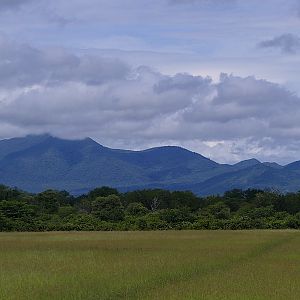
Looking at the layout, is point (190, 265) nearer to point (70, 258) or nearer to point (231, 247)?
point (70, 258)

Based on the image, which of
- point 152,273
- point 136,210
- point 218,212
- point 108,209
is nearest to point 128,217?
point 108,209

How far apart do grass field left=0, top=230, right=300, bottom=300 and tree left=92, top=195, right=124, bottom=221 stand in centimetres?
3408

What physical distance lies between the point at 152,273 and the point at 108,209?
1904 inches

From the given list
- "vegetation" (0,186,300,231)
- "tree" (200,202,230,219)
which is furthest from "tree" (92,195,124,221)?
"tree" (200,202,230,219)

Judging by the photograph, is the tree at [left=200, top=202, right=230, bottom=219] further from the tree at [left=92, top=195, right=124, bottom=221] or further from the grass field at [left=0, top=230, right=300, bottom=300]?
the grass field at [left=0, top=230, right=300, bottom=300]

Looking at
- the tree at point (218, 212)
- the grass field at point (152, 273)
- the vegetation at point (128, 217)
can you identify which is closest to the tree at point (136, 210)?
the vegetation at point (128, 217)

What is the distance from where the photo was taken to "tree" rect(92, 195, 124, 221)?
66875 millimetres

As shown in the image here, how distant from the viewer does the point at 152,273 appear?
2122 centimetres

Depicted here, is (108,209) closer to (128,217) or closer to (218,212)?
(128,217)

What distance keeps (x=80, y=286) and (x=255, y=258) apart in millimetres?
11927

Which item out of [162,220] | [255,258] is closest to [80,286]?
[255,258]

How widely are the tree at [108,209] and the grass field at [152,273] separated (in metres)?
34.1

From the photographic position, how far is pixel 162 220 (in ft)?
203

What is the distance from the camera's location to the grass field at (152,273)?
55.6 ft
